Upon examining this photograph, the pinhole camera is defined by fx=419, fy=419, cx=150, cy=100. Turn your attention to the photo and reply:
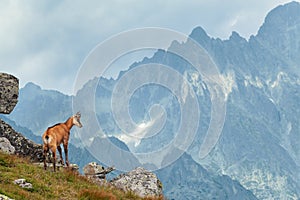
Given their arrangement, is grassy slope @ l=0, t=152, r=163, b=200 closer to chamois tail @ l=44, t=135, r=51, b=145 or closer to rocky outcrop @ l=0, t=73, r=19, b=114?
chamois tail @ l=44, t=135, r=51, b=145

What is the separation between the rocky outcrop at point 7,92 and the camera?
95.7ft

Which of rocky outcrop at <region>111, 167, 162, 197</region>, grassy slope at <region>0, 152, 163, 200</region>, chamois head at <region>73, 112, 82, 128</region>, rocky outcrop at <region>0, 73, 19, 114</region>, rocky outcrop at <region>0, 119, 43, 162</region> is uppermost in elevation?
rocky outcrop at <region>0, 73, 19, 114</region>

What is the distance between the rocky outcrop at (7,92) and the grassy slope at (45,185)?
8.31 meters

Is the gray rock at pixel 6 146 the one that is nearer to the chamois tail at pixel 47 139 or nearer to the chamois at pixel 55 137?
the chamois at pixel 55 137

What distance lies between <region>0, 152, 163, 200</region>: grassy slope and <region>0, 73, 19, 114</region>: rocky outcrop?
27.3 ft

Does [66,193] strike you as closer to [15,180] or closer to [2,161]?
[15,180]

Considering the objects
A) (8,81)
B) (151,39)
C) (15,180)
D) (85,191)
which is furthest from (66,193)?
(151,39)

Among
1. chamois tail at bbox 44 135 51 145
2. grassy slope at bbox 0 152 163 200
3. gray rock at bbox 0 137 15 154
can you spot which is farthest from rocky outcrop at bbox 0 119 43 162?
chamois tail at bbox 44 135 51 145

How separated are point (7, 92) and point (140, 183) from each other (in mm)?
11557

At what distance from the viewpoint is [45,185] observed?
1719cm

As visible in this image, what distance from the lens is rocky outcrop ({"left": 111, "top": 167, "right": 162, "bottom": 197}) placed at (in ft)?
82.0

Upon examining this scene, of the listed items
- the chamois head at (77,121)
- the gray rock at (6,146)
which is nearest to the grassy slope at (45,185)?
the chamois head at (77,121)

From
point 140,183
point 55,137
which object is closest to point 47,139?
point 55,137

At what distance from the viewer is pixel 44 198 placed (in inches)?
605
